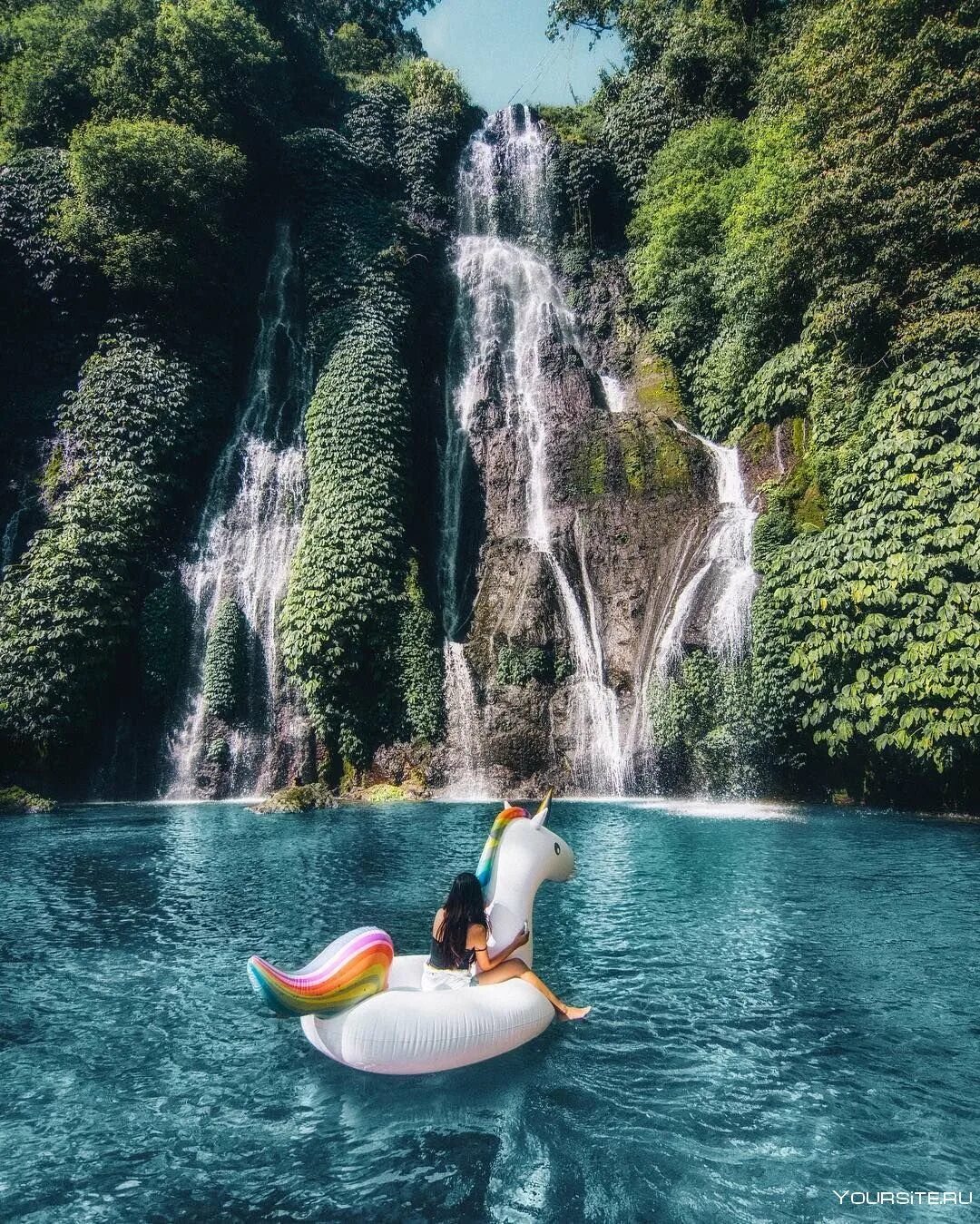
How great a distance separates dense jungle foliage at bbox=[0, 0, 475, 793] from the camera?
2052 cm

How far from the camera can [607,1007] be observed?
6113 millimetres

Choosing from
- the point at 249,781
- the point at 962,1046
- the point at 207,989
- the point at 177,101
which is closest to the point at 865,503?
the point at 962,1046

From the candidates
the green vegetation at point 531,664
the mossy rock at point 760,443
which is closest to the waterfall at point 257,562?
the green vegetation at point 531,664

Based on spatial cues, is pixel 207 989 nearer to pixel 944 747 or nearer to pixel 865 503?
pixel 944 747

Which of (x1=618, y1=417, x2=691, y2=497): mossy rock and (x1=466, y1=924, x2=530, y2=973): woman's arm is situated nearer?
(x1=466, y1=924, x2=530, y2=973): woman's arm

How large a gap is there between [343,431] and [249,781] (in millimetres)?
10536

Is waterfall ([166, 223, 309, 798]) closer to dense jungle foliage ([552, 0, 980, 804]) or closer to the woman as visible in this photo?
dense jungle foliage ([552, 0, 980, 804])

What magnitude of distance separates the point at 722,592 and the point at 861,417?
4991 millimetres

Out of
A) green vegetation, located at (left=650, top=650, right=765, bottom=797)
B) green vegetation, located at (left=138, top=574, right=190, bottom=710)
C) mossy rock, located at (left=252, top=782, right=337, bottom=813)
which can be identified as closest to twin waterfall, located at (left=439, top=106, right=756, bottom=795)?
green vegetation, located at (left=650, top=650, right=765, bottom=797)

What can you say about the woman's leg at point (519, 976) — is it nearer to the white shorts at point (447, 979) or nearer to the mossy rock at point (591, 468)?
the white shorts at point (447, 979)

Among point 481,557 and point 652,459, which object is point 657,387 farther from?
point 481,557

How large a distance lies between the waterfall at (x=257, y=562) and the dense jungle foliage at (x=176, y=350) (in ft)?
1.81

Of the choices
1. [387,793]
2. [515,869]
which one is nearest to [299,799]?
[387,793]

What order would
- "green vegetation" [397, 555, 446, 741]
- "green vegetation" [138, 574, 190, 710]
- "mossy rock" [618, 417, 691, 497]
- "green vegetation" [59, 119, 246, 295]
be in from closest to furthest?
"green vegetation" [397, 555, 446, 741]
"green vegetation" [138, 574, 190, 710]
"mossy rock" [618, 417, 691, 497]
"green vegetation" [59, 119, 246, 295]
